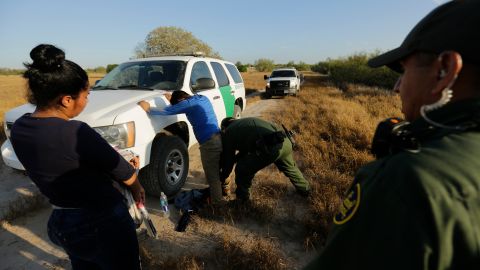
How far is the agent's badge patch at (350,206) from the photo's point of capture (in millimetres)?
768

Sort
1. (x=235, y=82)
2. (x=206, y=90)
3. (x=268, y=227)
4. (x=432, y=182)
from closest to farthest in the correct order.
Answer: (x=432, y=182)
(x=268, y=227)
(x=206, y=90)
(x=235, y=82)

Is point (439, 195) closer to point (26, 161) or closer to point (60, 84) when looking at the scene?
point (60, 84)

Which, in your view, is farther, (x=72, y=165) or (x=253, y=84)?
(x=253, y=84)

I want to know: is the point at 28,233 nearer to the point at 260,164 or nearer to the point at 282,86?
the point at 260,164

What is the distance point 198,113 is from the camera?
362cm

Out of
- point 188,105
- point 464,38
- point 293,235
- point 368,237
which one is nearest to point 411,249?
point 368,237

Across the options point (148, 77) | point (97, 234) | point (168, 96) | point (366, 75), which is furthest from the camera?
point (366, 75)

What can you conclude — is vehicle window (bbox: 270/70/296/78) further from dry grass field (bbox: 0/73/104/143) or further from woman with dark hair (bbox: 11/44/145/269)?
woman with dark hair (bbox: 11/44/145/269)

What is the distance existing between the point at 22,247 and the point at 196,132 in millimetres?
2223

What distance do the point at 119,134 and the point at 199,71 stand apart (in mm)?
2305

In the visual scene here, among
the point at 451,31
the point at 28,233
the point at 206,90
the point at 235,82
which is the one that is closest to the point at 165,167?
the point at 28,233

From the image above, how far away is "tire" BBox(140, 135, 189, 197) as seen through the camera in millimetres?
3660

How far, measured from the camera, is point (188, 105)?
141 inches

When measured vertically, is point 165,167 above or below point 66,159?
below
